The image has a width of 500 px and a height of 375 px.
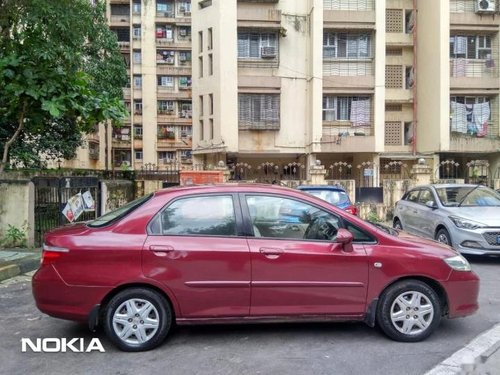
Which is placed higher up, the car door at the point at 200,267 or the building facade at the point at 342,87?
the building facade at the point at 342,87

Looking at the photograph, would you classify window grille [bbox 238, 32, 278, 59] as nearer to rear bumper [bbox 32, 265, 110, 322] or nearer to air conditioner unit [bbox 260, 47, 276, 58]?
air conditioner unit [bbox 260, 47, 276, 58]

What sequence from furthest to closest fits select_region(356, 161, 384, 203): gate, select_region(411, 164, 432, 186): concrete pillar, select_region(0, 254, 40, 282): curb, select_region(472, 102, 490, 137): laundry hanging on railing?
1. select_region(472, 102, 490, 137): laundry hanging on railing
2. select_region(411, 164, 432, 186): concrete pillar
3. select_region(356, 161, 384, 203): gate
4. select_region(0, 254, 40, 282): curb

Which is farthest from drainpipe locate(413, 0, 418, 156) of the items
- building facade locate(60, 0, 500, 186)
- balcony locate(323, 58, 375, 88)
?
balcony locate(323, 58, 375, 88)

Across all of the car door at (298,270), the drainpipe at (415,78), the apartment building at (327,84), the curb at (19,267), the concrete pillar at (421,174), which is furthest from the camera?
the drainpipe at (415,78)

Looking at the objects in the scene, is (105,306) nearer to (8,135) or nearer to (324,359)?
(324,359)

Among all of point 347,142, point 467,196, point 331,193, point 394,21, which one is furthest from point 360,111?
point 467,196

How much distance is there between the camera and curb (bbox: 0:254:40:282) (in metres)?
7.39

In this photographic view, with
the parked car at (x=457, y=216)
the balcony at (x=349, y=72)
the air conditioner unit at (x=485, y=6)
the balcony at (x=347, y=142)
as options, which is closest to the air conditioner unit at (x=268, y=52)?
the balcony at (x=349, y=72)

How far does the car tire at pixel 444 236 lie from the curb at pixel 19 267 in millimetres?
7381

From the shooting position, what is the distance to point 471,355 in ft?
14.0

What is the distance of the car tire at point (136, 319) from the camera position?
4309 millimetres

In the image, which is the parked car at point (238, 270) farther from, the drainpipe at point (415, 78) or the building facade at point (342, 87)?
the drainpipe at point (415, 78)

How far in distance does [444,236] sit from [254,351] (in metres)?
5.88

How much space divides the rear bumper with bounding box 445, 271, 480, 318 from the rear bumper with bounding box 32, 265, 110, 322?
3.27 m
